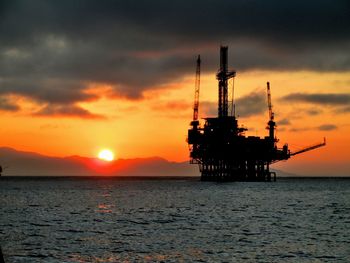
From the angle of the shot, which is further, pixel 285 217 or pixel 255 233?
pixel 285 217

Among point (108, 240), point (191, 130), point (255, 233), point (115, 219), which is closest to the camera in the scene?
point (108, 240)

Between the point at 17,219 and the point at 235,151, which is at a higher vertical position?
the point at 235,151

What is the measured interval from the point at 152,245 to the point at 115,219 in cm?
2351

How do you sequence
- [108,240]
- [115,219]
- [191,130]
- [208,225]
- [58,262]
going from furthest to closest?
[191,130], [115,219], [208,225], [108,240], [58,262]

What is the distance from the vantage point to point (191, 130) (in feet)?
634

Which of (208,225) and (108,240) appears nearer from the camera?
(108,240)

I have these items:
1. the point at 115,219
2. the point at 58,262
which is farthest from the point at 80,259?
the point at 115,219

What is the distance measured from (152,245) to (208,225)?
16.6 meters

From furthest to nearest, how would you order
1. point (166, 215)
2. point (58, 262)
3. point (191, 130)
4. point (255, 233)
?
1. point (191, 130)
2. point (166, 215)
3. point (255, 233)
4. point (58, 262)

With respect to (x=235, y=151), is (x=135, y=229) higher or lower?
lower

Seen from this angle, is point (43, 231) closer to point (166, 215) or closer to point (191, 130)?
point (166, 215)

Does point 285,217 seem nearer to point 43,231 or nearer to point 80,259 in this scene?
point 43,231

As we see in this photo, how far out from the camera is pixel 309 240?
48281mm

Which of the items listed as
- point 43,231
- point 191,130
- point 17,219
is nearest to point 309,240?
point 43,231
